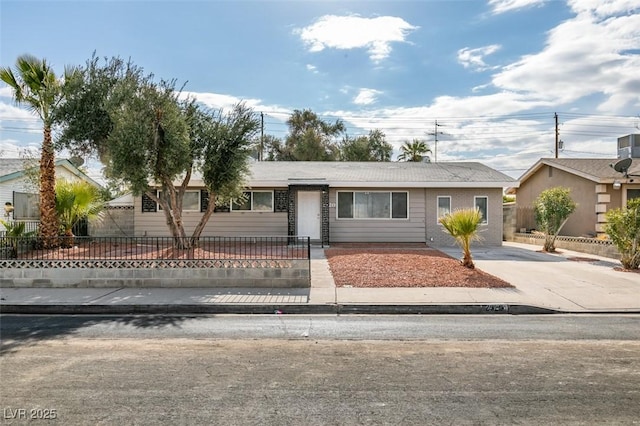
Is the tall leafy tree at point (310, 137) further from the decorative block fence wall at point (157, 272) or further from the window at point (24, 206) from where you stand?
the decorative block fence wall at point (157, 272)

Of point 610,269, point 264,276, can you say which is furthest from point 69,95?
point 610,269

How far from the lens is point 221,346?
630cm

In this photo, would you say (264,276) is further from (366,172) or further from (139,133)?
(366,172)

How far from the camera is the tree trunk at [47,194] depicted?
13.0m

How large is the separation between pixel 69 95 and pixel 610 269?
1709 centimetres

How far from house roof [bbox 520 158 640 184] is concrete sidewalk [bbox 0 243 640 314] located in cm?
955

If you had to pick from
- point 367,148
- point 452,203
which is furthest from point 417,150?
point 452,203

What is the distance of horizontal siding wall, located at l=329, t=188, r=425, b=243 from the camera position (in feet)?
60.8

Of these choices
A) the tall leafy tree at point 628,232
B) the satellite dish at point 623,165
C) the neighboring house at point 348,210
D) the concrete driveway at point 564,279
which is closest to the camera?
the concrete driveway at point 564,279

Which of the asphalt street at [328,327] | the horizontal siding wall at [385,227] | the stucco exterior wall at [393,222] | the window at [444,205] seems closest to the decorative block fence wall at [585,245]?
the stucco exterior wall at [393,222]

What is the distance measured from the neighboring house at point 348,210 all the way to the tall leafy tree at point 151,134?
4690 mm

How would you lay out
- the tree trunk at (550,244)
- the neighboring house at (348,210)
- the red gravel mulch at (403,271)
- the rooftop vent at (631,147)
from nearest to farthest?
the red gravel mulch at (403,271)
the tree trunk at (550,244)
the neighboring house at (348,210)
the rooftop vent at (631,147)

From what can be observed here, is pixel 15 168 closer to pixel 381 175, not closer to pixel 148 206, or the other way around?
pixel 148 206

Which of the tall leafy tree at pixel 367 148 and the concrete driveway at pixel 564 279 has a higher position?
the tall leafy tree at pixel 367 148
